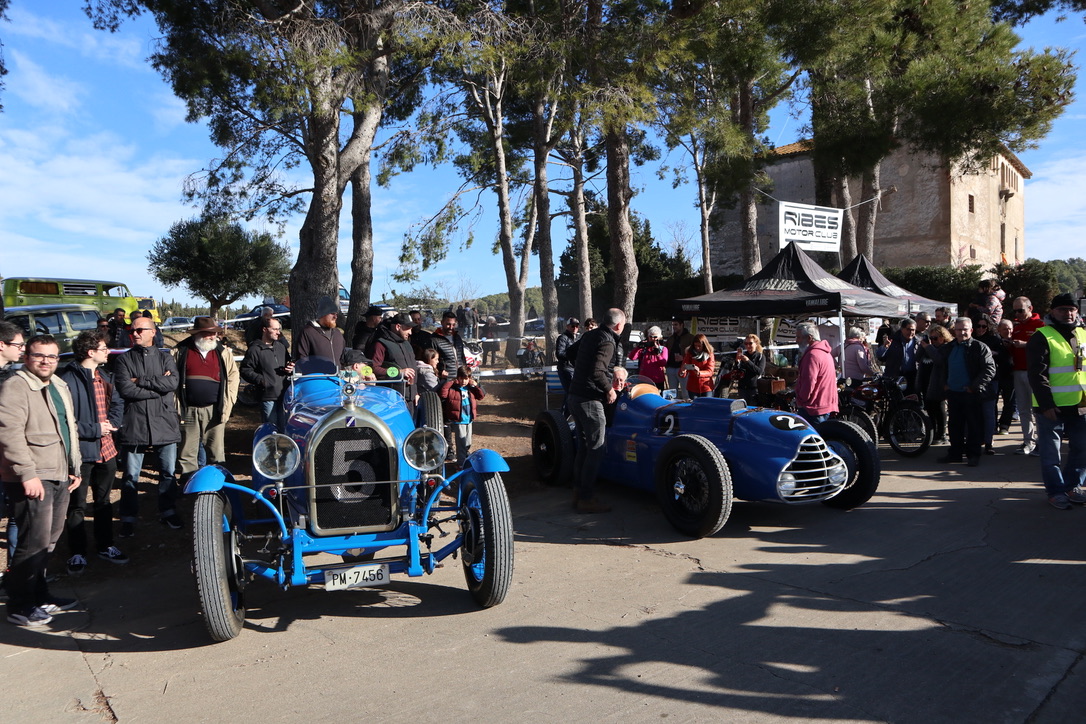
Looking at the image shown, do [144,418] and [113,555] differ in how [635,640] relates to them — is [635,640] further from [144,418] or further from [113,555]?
[144,418]

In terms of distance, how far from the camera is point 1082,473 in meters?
6.00

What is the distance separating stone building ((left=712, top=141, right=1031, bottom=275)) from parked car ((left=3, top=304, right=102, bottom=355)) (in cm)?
2243

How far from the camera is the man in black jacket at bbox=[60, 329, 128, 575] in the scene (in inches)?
206

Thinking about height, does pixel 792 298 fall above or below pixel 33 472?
above

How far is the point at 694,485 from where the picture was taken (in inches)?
224

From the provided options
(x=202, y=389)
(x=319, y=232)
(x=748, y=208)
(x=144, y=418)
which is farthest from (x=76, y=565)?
(x=748, y=208)

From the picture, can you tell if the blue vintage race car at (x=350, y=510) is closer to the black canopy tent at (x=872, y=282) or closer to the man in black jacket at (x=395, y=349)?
the man in black jacket at (x=395, y=349)

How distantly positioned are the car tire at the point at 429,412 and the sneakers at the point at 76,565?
2.78 meters

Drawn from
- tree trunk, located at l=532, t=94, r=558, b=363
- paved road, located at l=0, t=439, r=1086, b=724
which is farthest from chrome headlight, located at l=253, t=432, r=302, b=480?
tree trunk, located at l=532, t=94, r=558, b=363

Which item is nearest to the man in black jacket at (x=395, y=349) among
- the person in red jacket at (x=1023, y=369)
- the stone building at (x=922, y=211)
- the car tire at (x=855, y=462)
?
the car tire at (x=855, y=462)

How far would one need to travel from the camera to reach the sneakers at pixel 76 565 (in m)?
5.21

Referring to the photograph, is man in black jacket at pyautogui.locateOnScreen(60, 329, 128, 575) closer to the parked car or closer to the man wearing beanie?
the man wearing beanie

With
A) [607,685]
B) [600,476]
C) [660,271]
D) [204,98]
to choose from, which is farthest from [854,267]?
[660,271]

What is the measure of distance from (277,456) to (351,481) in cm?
42
